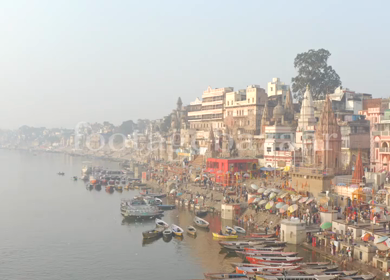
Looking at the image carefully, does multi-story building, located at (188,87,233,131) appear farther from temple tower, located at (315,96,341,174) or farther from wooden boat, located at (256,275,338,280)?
wooden boat, located at (256,275,338,280)

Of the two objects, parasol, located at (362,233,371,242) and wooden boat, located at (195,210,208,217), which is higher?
parasol, located at (362,233,371,242)

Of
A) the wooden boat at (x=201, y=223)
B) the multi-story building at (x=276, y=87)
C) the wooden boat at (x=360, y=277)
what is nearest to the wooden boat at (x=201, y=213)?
the wooden boat at (x=201, y=223)

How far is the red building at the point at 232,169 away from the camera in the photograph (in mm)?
45284

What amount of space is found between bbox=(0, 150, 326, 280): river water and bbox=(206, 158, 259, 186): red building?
6243 mm

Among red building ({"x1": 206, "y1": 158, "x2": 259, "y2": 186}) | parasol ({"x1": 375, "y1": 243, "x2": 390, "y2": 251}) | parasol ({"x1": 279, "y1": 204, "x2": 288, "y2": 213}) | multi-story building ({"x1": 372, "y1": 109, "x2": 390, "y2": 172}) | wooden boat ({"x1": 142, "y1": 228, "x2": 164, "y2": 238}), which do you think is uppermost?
multi-story building ({"x1": 372, "y1": 109, "x2": 390, "y2": 172})

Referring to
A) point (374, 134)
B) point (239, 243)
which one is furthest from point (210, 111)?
point (239, 243)

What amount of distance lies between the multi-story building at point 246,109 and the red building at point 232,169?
39.7ft

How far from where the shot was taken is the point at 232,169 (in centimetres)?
4622

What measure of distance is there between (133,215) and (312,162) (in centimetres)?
1652

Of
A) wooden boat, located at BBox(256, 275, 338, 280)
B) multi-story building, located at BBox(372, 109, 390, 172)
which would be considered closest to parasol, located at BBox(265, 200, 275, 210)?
multi-story building, located at BBox(372, 109, 390, 172)

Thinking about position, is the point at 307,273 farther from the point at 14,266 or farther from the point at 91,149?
the point at 91,149

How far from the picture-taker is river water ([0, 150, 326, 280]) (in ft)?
83.5

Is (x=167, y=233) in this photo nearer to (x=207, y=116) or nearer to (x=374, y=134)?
(x=374, y=134)

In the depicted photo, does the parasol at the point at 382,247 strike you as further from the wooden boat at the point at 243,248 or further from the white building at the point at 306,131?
the white building at the point at 306,131
